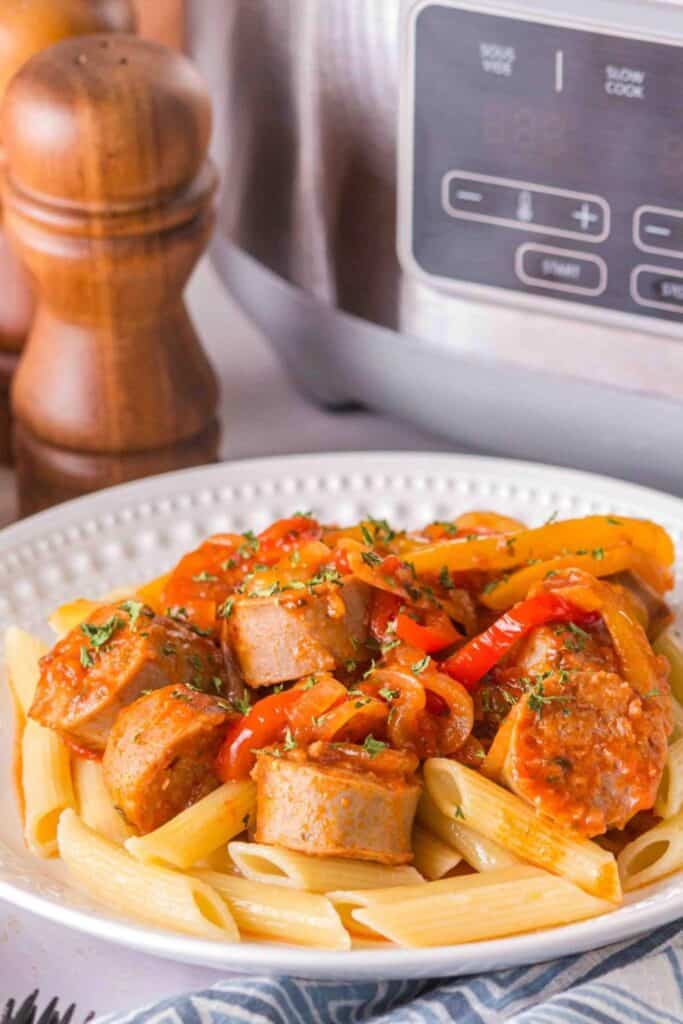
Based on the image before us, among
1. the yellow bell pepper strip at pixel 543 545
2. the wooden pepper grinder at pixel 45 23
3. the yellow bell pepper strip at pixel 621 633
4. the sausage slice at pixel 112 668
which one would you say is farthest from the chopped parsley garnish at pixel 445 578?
the wooden pepper grinder at pixel 45 23

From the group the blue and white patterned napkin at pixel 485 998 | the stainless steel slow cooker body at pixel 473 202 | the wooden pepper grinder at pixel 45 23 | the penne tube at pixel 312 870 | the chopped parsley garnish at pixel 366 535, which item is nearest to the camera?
the blue and white patterned napkin at pixel 485 998

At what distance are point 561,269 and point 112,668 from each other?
637 millimetres

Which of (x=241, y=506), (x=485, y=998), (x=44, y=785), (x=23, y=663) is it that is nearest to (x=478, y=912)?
(x=485, y=998)

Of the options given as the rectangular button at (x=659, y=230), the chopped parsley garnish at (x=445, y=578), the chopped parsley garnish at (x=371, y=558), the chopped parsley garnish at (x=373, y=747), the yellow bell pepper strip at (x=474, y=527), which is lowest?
the chopped parsley garnish at (x=373, y=747)

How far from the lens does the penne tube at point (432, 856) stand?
1.38 m

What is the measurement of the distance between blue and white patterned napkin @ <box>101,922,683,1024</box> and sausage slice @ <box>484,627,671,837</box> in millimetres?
105

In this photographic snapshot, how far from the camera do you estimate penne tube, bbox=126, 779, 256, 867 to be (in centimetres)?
135

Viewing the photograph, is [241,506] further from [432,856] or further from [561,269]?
[432,856]

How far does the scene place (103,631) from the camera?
1.49 meters

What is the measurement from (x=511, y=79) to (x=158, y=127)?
359mm

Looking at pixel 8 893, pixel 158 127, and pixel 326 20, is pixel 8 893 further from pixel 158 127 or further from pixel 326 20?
pixel 326 20

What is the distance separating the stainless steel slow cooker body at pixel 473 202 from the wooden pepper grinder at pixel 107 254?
13cm

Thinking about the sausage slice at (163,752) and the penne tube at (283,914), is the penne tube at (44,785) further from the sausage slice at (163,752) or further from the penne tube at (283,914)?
the penne tube at (283,914)

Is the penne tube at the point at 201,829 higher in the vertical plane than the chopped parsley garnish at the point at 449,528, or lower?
lower
